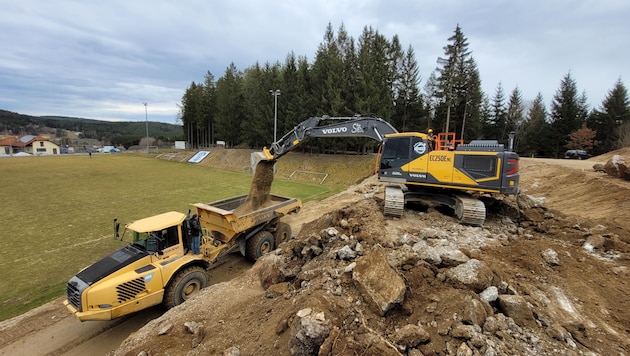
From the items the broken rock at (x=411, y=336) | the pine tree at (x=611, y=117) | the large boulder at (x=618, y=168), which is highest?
the pine tree at (x=611, y=117)

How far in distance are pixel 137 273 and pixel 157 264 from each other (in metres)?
0.44

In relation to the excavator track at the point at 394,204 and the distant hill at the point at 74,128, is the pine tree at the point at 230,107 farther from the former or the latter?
the distant hill at the point at 74,128

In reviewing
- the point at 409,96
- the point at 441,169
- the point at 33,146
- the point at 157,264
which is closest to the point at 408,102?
the point at 409,96

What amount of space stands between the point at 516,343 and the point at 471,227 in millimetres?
5012

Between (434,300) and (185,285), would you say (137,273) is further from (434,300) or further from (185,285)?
(434,300)

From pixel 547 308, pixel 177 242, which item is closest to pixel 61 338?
pixel 177 242

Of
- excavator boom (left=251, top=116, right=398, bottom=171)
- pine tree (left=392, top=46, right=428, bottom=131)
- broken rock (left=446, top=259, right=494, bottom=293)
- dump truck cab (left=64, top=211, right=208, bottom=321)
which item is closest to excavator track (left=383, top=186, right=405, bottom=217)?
excavator boom (left=251, top=116, right=398, bottom=171)

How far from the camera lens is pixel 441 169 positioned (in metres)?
8.66

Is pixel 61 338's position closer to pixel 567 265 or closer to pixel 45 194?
pixel 567 265

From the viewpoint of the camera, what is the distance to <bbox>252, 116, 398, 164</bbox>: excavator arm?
10.5 metres

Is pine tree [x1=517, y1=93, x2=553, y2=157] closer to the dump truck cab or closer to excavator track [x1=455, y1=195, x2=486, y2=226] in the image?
excavator track [x1=455, y1=195, x2=486, y2=226]

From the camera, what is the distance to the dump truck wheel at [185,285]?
692cm

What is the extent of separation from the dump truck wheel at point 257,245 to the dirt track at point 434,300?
521mm

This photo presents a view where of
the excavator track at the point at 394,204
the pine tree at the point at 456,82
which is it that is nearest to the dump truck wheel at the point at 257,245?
the excavator track at the point at 394,204
